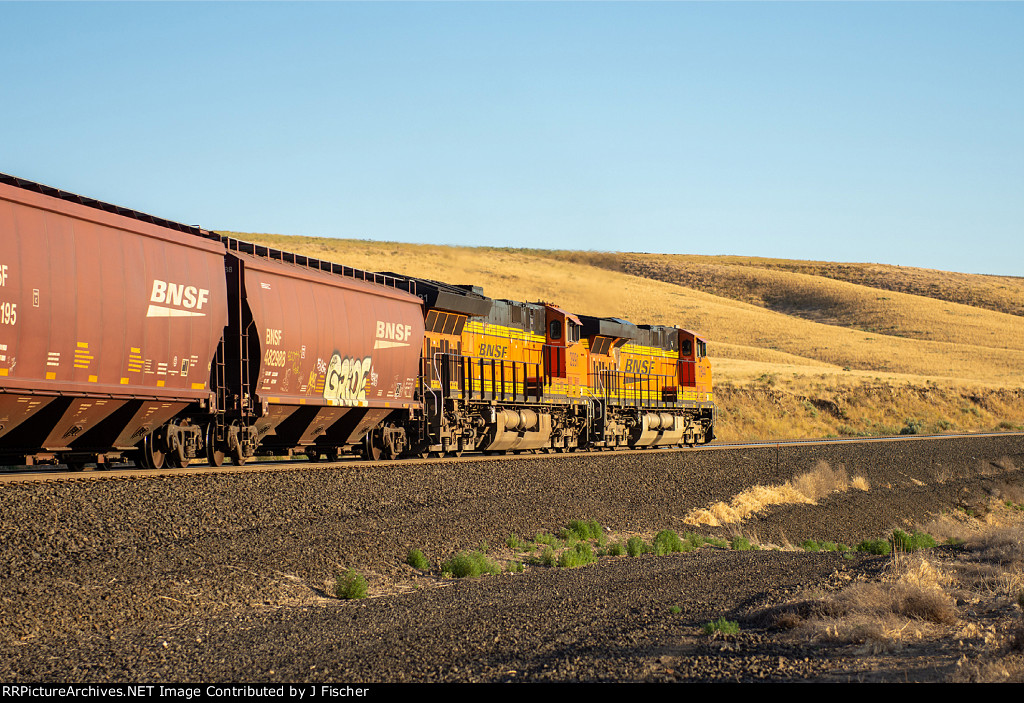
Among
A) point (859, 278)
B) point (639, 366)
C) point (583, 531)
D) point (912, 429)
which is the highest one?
point (859, 278)

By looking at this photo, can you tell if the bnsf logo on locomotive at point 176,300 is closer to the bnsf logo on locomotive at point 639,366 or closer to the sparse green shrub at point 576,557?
the sparse green shrub at point 576,557

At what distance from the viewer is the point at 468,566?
12.4m

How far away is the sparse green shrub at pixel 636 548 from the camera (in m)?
15.1

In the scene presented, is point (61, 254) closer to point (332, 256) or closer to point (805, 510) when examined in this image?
point (805, 510)

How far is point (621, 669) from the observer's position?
688 centimetres

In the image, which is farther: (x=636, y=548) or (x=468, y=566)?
(x=636, y=548)

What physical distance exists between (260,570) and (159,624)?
1.88 metres

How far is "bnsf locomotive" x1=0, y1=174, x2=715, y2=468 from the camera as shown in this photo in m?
12.5

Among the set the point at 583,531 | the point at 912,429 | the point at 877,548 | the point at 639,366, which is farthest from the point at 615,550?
the point at 912,429

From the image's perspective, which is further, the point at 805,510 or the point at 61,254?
the point at 805,510

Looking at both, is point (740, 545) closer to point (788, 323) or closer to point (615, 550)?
point (615, 550)

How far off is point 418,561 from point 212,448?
5.57 m

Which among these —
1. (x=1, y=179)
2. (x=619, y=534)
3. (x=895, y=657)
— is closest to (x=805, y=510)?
(x=619, y=534)

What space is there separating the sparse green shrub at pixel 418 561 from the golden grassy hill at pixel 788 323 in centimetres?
4083
